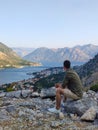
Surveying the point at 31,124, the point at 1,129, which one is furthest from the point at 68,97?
the point at 1,129

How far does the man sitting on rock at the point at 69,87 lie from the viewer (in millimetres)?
14844

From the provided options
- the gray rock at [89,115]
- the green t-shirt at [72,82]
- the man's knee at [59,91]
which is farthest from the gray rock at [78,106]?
the man's knee at [59,91]

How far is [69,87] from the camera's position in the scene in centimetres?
1523

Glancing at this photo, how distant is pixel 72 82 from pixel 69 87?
14.6 inches

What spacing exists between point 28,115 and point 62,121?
1.85 m

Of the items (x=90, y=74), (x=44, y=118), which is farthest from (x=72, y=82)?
(x=90, y=74)

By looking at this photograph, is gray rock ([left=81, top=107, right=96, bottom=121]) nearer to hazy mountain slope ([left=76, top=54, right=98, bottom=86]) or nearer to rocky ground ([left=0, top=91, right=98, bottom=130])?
rocky ground ([left=0, top=91, right=98, bottom=130])

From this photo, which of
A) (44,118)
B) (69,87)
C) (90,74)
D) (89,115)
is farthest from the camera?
(90,74)

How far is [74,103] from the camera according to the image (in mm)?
15297

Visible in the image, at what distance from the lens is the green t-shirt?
1491cm

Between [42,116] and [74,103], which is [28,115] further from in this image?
[74,103]

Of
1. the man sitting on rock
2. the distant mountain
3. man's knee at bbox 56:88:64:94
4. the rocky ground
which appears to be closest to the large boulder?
the rocky ground

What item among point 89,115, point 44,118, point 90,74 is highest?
point 89,115

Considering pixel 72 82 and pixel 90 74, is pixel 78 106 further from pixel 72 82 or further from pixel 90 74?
pixel 90 74
